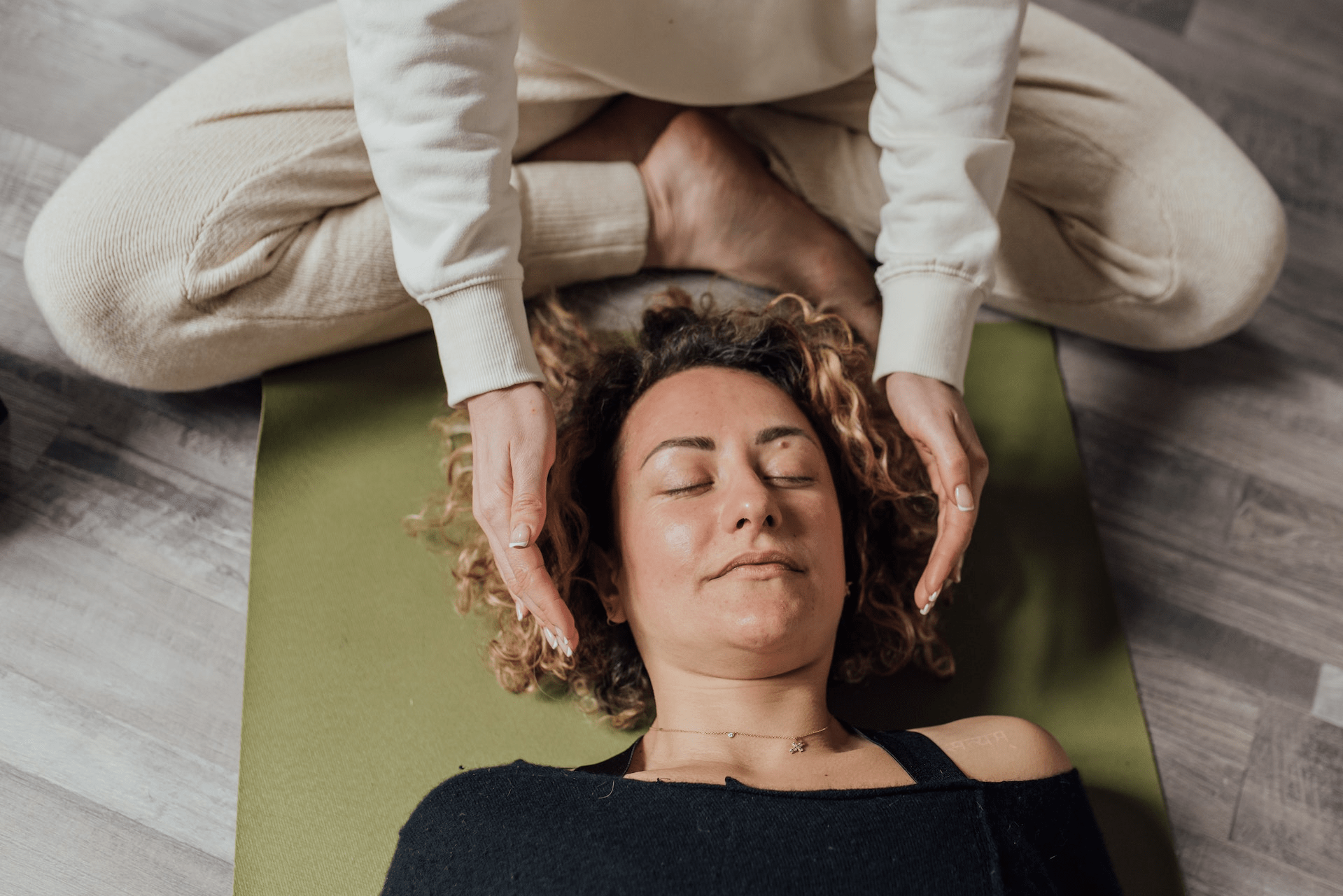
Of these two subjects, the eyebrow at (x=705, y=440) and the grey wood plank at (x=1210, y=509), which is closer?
the eyebrow at (x=705, y=440)

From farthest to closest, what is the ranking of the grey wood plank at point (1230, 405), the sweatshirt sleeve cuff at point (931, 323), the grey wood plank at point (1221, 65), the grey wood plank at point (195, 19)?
the grey wood plank at point (1221, 65), the grey wood plank at point (195, 19), the grey wood plank at point (1230, 405), the sweatshirt sleeve cuff at point (931, 323)

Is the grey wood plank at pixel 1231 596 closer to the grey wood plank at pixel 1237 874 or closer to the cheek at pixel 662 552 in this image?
the grey wood plank at pixel 1237 874

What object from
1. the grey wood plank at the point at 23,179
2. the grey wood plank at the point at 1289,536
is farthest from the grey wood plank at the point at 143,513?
the grey wood plank at the point at 1289,536

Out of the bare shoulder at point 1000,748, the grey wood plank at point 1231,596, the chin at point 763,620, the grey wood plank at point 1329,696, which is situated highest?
the chin at point 763,620

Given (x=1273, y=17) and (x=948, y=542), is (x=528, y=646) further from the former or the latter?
(x=1273, y=17)


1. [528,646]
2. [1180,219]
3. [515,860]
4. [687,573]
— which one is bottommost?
[528,646]

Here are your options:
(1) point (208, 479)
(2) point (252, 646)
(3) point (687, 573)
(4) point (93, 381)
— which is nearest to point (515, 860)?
(3) point (687, 573)

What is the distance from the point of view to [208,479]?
5.84 ft

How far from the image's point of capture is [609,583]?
1.50 metres

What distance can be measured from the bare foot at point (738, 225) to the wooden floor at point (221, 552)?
1.91 ft

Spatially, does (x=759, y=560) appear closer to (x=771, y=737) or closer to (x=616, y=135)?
(x=771, y=737)

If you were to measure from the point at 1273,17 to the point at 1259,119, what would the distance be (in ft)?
1.15

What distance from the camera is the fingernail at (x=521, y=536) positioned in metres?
1.22

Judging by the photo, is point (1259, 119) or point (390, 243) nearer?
point (390, 243)
